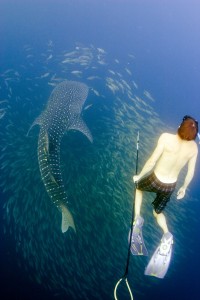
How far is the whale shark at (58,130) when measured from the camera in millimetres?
6152

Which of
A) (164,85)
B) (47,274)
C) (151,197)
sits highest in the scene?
(164,85)

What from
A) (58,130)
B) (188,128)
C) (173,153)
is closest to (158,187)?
(173,153)

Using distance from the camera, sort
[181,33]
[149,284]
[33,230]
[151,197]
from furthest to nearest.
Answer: [181,33]
[149,284]
[151,197]
[33,230]

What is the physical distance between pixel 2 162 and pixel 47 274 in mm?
4811

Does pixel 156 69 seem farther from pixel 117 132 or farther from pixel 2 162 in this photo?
pixel 2 162

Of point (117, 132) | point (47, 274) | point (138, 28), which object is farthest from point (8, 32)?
point (138, 28)

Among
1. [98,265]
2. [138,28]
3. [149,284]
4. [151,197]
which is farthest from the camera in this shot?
Answer: [138,28]

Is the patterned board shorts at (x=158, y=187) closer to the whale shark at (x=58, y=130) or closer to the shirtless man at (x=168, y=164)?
the shirtless man at (x=168, y=164)

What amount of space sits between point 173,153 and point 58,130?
162 inches

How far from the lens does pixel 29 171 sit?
8.98 meters

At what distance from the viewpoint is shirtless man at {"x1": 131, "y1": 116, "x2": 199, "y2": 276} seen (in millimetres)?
4705

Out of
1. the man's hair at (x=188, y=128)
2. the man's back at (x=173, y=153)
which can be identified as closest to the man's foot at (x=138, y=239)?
the man's back at (x=173, y=153)

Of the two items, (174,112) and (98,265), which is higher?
(174,112)

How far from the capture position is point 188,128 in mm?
4617
